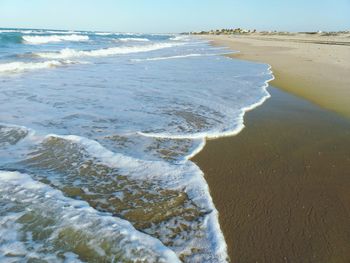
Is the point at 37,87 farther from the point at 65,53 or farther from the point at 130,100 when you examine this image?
the point at 65,53

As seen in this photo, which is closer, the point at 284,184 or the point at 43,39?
the point at 284,184

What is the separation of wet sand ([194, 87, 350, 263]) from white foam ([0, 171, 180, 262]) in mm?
787

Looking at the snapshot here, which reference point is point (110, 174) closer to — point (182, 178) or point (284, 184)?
point (182, 178)

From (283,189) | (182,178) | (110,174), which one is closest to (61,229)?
(110,174)

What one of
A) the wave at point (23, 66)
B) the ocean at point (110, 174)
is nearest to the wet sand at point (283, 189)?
the ocean at point (110, 174)

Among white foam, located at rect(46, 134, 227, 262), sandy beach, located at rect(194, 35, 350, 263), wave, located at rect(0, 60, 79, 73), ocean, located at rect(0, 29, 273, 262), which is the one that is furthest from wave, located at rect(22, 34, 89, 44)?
sandy beach, located at rect(194, 35, 350, 263)

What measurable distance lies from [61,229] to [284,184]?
101 inches

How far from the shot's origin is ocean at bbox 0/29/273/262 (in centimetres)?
286

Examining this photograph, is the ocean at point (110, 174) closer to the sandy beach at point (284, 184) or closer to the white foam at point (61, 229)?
the white foam at point (61, 229)

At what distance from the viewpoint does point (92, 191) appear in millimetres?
3746

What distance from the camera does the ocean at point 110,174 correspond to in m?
2.86

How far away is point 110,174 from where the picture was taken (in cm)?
417

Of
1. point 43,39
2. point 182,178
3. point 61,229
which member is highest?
point 61,229

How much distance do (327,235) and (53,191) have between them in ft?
9.26
